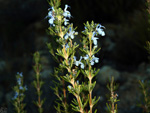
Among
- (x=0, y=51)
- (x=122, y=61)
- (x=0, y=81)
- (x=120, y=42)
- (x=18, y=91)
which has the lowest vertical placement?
(x=18, y=91)

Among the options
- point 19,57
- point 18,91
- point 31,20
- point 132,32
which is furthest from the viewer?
point 31,20

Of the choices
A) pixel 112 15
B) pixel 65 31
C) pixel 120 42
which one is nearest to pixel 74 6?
pixel 112 15

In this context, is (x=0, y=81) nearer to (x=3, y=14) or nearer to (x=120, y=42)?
(x=3, y=14)

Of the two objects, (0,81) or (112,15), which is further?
(112,15)

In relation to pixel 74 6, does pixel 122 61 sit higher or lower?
lower

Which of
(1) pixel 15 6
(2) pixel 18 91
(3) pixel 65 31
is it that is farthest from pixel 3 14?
(3) pixel 65 31

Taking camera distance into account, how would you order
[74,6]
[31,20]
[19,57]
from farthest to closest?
[31,20]
[19,57]
[74,6]
